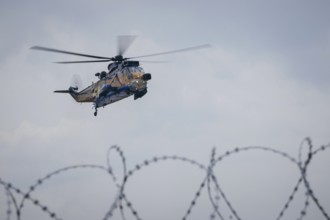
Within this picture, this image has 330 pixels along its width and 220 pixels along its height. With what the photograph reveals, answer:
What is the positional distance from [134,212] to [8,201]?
3095mm

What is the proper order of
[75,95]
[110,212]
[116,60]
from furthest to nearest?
[75,95], [116,60], [110,212]

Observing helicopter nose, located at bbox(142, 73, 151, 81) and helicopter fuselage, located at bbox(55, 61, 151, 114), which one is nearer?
helicopter nose, located at bbox(142, 73, 151, 81)

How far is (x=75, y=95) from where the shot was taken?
43.2 meters

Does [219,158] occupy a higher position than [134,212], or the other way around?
[219,158]

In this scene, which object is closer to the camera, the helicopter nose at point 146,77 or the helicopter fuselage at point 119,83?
the helicopter nose at point 146,77

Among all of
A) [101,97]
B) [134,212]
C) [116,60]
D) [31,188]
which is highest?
[116,60]

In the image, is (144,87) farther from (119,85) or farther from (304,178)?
(304,178)

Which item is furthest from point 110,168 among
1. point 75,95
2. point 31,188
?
point 75,95

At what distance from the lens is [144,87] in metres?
33.3

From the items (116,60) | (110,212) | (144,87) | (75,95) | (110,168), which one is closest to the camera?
(110,212)

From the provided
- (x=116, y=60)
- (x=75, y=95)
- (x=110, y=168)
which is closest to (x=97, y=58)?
(x=116, y=60)

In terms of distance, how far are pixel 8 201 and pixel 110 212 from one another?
2.56 m

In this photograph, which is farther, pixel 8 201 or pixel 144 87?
pixel 144 87

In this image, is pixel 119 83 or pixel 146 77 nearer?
pixel 146 77
